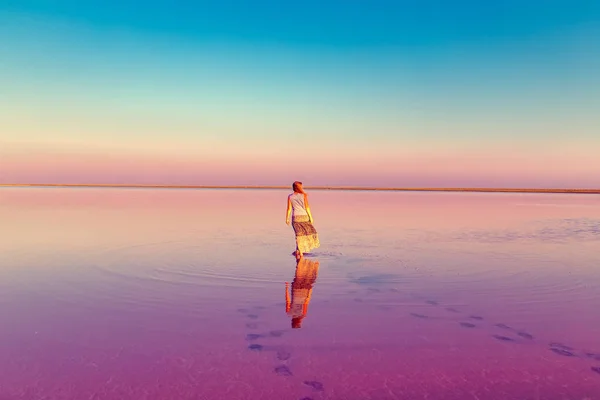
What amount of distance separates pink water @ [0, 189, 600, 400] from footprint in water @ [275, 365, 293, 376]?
0.09 ft

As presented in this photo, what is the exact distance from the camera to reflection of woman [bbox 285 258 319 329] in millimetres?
8328

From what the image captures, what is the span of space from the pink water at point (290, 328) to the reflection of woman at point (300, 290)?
0.48 feet

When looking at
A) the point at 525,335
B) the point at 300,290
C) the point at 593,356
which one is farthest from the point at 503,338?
the point at 300,290

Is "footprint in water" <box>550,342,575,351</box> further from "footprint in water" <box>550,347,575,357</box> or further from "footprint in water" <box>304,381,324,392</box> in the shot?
"footprint in water" <box>304,381,324,392</box>

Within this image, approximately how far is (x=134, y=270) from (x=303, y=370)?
7.61 m

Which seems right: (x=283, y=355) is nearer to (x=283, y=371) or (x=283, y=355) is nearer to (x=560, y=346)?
(x=283, y=371)

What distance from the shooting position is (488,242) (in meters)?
18.8

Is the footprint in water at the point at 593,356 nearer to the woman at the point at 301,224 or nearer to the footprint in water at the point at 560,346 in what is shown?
the footprint in water at the point at 560,346

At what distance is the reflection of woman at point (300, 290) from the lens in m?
8.33

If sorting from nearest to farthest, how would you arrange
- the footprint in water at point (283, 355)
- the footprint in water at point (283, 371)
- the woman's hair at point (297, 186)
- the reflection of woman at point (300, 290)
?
the footprint in water at point (283, 371)
the footprint in water at point (283, 355)
the reflection of woman at point (300, 290)
the woman's hair at point (297, 186)

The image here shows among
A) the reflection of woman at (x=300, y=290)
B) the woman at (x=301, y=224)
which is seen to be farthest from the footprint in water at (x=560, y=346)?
the woman at (x=301, y=224)

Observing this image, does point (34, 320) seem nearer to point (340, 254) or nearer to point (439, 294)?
point (439, 294)

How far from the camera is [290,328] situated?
7543 millimetres

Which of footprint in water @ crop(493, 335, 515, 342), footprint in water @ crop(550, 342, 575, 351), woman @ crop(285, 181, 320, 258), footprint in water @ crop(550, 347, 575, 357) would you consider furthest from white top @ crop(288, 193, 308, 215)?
footprint in water @ crop(550, 347, 575, 357)
